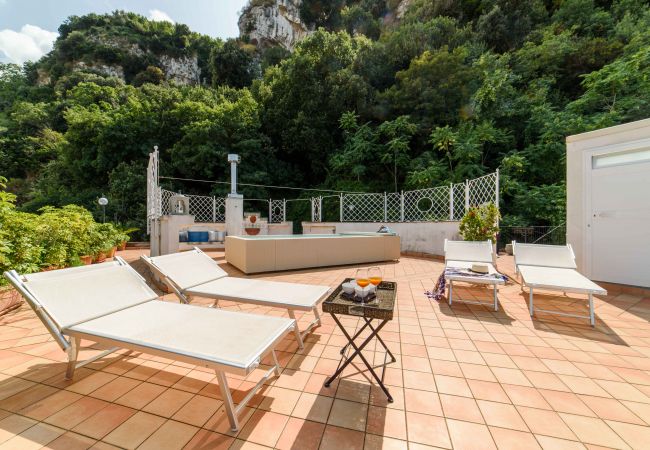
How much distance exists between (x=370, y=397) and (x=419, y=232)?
6.58 metres

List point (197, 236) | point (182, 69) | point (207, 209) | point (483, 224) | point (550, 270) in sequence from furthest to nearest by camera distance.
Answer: point (182, 69)
point (207, 209)
point (197, 236)
point (483, 224)
point (550, 270)

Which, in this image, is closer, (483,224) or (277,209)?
(483,224)

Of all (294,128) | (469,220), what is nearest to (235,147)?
(294,128)

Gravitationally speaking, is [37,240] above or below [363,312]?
above

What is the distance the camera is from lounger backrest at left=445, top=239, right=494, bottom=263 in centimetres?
419

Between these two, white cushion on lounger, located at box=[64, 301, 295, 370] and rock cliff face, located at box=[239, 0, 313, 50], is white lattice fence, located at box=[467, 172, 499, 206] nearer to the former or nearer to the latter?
white cushion on lounger, located at box=[64, 301, 295, 370]

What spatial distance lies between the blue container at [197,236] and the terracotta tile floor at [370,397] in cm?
637

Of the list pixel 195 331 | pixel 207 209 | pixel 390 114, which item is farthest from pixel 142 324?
pixel 390 114

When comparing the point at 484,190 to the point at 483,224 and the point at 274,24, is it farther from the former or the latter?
the point at 274,24

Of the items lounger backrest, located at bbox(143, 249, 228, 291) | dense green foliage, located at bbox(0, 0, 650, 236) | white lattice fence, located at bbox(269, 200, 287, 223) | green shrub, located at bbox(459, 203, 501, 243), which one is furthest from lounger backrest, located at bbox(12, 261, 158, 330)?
dense green foliage, located at bbox(0, 0, 650, 236)

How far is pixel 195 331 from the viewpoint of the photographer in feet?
5.55

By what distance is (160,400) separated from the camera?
165 centimetres

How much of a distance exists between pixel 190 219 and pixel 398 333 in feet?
22.0

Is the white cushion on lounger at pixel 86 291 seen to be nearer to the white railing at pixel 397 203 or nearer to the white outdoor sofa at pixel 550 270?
the white outdoor sofa at pixel 550 270
